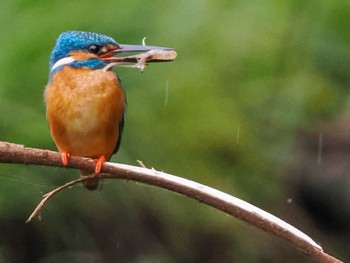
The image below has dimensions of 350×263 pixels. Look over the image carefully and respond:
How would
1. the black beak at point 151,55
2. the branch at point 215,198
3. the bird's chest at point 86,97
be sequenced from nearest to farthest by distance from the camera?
the branch at point 215,198 < the black beak at point 151,55 < the bird's chest at point 86,97

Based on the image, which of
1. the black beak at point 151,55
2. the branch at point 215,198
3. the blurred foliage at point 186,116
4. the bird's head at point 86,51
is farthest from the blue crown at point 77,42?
the blurred foliage at point 186,116

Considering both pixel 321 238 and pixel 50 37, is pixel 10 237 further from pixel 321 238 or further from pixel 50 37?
pixel 321 238

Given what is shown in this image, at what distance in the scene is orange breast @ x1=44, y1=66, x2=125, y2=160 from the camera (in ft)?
6.91

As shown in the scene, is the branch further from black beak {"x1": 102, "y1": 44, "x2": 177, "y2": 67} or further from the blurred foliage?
the blurred foliage

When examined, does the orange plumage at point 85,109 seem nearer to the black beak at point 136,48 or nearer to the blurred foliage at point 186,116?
the black beak at point 136,48

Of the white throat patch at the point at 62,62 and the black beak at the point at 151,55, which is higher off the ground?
the black beak at the point at 151,55

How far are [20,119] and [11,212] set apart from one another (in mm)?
325

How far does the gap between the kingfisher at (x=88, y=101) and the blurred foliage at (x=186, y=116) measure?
0.81m

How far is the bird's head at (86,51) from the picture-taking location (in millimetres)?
2129

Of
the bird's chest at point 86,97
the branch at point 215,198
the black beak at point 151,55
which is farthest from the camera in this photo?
the bird's chest at point 86,97

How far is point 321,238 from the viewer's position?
11.1 feet

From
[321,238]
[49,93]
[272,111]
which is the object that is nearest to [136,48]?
[49,93]

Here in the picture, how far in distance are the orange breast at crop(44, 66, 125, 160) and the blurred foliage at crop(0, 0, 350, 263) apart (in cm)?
84

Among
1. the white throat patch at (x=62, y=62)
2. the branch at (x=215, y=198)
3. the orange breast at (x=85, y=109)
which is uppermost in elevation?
the branch at (x=215, y=198)
